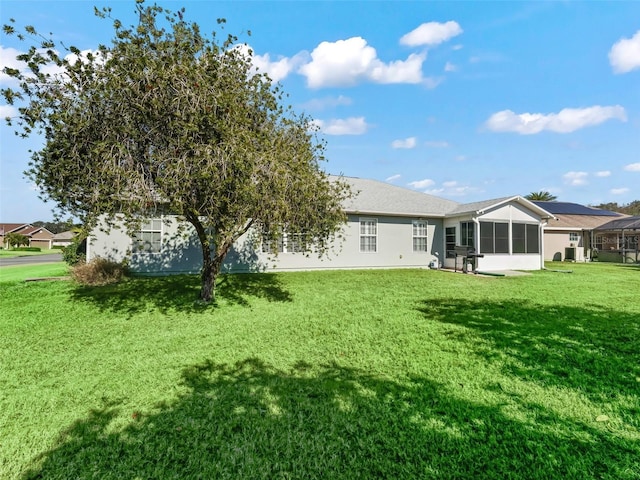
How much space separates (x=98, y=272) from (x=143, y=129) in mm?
7070

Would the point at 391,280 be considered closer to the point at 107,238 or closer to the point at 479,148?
the point at 479,148

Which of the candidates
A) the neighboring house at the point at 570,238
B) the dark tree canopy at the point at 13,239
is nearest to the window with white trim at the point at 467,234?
the neighboring house at the point at 570,238

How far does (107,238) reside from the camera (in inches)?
472

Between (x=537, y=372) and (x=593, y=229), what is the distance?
26.4 m

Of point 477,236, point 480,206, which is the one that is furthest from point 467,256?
point 480,206

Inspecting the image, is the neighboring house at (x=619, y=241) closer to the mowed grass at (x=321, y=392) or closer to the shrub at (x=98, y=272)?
the mowed grass at (x=321, y=392)

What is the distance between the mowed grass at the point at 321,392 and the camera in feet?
8.40

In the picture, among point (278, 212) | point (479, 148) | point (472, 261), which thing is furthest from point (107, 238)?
point (479, 148)

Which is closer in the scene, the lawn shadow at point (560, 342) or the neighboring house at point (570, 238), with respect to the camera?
the lawn shadow at point (560, 342)

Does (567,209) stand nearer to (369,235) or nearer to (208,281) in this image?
(369,235)

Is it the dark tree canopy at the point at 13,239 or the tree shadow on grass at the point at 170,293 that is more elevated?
the dark tree canopy at the point at 13,239

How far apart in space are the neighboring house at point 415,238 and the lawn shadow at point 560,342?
743cm

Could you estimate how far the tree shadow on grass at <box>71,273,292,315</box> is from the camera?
7957 millimetres

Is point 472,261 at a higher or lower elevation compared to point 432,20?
lower
